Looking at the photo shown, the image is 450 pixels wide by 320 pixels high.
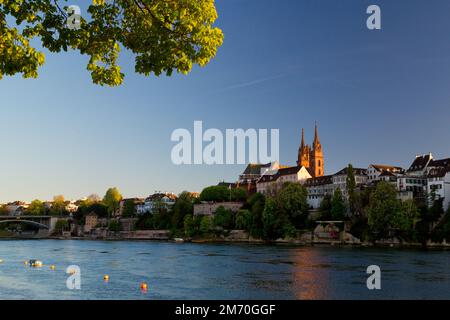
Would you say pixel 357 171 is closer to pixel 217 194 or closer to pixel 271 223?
pixel 271 223

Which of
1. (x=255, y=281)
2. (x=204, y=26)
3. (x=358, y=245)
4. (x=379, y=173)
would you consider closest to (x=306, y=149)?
(x=379, y=173)

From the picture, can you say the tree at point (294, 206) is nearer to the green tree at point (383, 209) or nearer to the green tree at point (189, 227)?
the green tree at point (383, 209)

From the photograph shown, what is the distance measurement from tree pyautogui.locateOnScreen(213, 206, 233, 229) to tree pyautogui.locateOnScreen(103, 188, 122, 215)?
151 feet

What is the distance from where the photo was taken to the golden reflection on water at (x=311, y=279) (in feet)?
81.7

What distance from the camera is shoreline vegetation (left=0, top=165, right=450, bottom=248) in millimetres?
66438

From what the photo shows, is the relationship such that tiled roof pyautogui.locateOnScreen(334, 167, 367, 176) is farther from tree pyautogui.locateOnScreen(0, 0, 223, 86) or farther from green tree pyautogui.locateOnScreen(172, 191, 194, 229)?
tree pyautogui.locateOnScreen(0, 0, 223, 86)

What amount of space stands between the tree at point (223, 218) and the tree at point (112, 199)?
151 ft

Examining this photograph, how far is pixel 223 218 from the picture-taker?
94938mm

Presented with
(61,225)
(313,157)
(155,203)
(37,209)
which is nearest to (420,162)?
(313,157)

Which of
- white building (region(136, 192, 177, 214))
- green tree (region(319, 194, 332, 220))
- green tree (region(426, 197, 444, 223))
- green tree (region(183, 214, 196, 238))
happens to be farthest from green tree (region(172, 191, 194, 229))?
green tree (region(426, 197, 444, 223))

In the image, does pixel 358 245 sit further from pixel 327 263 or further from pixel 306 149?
pixel 306 149

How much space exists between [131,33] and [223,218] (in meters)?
87.5

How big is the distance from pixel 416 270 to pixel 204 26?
31616 millimetres

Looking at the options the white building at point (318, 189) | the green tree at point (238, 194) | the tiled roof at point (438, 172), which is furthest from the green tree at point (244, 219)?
the tiled roof at point (438, 172)
